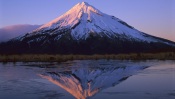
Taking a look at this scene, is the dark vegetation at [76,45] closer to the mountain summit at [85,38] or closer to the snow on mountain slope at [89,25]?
the mountain summit at [85,38]

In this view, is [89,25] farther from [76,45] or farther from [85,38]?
[76,45]

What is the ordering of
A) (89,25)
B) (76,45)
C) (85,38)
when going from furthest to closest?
(89,25) → (85,38) → (76,45)

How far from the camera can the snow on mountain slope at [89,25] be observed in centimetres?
10631

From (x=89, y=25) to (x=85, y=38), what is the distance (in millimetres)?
15101

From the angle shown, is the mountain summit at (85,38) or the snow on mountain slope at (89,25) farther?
the snow on mountain slope at (89,25)

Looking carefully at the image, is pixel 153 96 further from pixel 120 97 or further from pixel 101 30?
pixel 101 30

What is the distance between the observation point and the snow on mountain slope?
10631cm

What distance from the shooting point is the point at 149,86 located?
1105cm

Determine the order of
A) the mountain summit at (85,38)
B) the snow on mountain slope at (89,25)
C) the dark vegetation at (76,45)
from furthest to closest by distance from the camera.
Answer: the snow on mountain slope at (89,25)
the mountain summit at (85,38)
the dark vegetation at (76,45)

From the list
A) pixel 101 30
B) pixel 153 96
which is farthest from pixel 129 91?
pixel 101 30

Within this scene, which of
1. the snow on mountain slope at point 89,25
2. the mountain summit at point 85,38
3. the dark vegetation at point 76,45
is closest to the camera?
the dark vegetation at point 76,45

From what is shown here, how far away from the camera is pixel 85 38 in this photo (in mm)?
102562

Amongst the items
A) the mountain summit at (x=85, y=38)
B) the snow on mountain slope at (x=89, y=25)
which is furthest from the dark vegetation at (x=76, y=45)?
the snow on mountain slope at (x=89, y=25)

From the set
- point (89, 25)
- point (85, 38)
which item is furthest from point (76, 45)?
point (89, 25)
